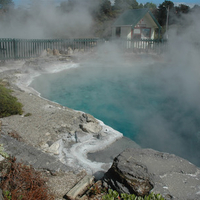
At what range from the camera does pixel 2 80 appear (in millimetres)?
7340

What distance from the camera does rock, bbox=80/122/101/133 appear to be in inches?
171

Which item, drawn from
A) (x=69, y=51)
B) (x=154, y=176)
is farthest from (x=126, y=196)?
A: (x=69, y=51)

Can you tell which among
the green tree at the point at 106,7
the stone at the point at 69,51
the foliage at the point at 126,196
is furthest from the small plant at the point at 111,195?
the green tree at the point at 106,7

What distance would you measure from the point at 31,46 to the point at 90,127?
7730 millimetres

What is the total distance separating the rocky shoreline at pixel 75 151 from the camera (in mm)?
2340

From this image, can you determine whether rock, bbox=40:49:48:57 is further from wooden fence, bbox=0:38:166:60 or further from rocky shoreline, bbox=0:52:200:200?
rocky shoreline, bbox=0:52:200:200

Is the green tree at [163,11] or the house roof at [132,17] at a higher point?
the green tree at [163,11]

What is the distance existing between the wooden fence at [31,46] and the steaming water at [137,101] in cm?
194

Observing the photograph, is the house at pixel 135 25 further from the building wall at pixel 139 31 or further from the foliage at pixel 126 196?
the foliage at pixel 126 196

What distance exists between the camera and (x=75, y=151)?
3695 millimetres

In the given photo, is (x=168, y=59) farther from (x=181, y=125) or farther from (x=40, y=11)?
(x=40, y=11)

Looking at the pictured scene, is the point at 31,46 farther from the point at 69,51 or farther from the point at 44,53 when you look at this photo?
the point at 69,51

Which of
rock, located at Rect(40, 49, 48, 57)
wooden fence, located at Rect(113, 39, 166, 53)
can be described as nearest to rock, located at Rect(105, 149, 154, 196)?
rock, located at Rect(40, 49, 48, 57)

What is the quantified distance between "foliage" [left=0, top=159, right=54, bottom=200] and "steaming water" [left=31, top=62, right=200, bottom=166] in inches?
111
